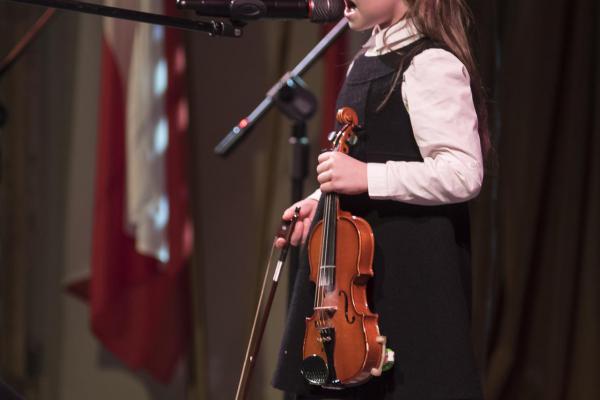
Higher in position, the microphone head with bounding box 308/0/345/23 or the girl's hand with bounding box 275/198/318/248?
the microphone head with bounding box 308/0/345/23

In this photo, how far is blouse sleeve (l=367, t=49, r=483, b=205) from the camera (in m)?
1.35

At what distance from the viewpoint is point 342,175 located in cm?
136

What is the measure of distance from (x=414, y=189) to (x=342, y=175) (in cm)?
11

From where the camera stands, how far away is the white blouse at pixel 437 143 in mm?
1348

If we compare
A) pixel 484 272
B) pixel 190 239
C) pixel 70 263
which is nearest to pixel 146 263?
pixel 190 239

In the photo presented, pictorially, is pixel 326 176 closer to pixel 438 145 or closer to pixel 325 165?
pixel 325 165

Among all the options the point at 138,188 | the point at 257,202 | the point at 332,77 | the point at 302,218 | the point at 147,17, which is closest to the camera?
the point at 147,17

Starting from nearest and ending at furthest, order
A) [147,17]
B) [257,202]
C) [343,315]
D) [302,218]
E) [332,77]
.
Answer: [343,315]
[147,17]
[302,218]
[332,77]
[257,202]

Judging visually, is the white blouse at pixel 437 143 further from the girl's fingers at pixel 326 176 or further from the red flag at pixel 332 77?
the red flag at pixel 332 77

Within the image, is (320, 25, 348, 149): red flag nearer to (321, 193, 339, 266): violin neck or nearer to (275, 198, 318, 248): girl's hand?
(275, 198, 318, 248): girl's hand

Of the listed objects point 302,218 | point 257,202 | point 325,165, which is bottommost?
point 257,202

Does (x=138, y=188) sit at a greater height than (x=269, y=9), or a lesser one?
lesser

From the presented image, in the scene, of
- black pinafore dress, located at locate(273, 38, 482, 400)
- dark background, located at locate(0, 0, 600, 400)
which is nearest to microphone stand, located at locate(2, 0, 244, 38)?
black pinafore dress, located at locate(273, 38, 482, 400)

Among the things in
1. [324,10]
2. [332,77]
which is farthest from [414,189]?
[332,77]
